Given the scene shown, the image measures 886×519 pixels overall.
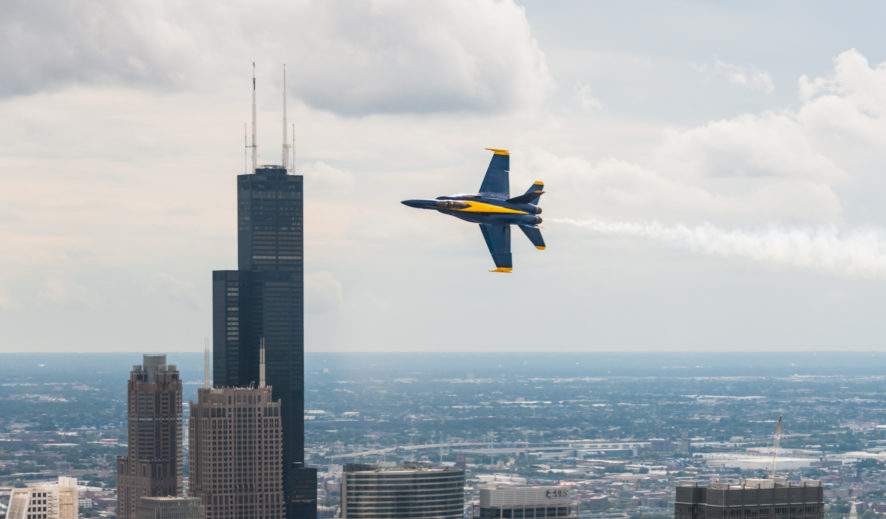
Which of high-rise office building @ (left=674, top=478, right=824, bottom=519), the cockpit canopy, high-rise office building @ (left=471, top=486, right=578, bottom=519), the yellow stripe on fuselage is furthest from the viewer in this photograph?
high-rise office building @ (left=471, top=486, right=578, bottom=519)

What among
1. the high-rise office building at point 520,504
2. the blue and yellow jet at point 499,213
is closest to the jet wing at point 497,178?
the blue and yellow jet at point 499,213

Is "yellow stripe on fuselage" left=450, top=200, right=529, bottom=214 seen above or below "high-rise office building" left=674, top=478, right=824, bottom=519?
above

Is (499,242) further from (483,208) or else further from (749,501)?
(749,501)

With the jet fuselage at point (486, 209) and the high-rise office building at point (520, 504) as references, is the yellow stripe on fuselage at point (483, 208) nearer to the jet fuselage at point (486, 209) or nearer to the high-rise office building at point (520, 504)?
the jet fuselage at point (486, 209)

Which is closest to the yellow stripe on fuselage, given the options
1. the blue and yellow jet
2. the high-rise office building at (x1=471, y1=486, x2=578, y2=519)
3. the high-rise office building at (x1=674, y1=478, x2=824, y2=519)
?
the blue and yellow jet

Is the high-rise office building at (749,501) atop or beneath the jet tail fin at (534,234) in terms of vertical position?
beneath

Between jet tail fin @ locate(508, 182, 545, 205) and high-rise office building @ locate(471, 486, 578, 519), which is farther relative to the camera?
high-rise office building @ locate(471, 486, 578, 519)

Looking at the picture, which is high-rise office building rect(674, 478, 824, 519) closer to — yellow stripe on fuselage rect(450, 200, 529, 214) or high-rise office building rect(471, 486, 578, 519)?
yellow stripe on fuselage rect(450, 200, 529, 214)

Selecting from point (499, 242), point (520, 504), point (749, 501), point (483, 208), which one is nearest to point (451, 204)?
point (483, 208)
